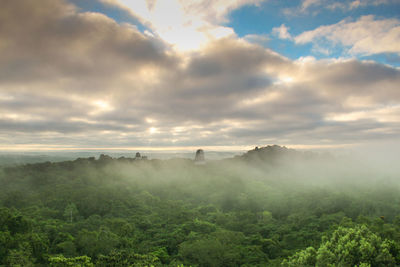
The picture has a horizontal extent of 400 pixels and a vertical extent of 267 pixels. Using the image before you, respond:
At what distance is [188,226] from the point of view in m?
70.7

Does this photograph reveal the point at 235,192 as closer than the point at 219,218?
No

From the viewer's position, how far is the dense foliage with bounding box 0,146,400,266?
3247 centimetres

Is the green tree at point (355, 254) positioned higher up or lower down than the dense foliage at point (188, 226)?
A: higher up

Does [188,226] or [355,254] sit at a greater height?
[355,254]

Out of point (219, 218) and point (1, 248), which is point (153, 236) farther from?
point (1, 248)

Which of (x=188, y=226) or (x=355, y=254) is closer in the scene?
(x=355, y=254)

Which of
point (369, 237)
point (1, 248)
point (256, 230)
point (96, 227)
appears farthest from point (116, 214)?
point (369, 237)

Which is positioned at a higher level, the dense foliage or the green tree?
the green tree

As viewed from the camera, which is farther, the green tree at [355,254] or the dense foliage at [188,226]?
the dense foliage at [188,226]

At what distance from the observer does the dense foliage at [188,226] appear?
107 feet

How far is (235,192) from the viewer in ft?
445

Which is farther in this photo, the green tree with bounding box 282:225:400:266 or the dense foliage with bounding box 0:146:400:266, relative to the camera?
the dense foliage with bounding box 0:146:400:266

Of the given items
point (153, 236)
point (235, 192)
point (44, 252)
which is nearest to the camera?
point (44, 252)

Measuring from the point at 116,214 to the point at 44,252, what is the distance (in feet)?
175
